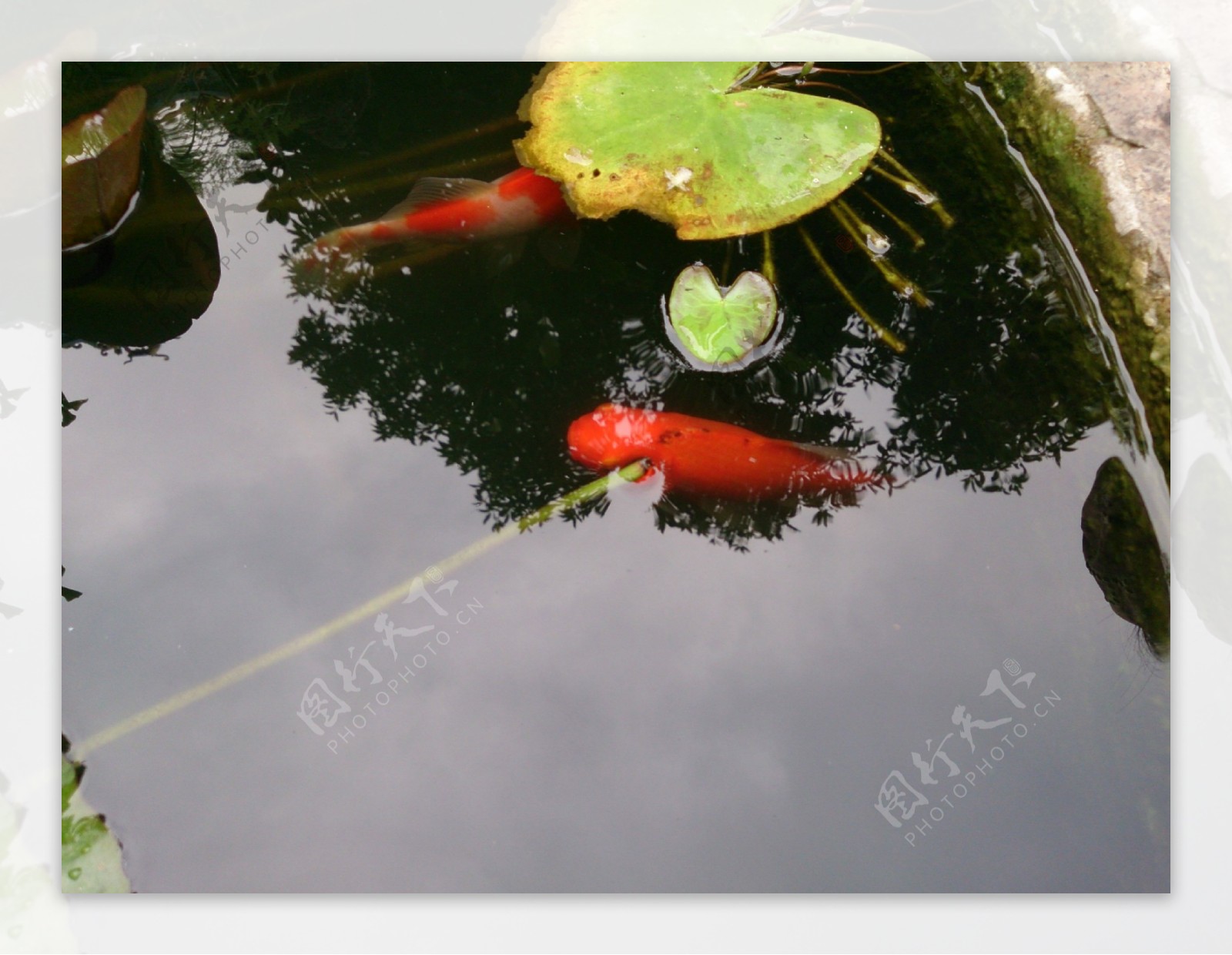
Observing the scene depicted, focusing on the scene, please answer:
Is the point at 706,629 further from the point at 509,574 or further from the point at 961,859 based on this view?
the point at 961,859

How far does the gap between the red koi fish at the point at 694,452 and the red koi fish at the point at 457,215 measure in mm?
594

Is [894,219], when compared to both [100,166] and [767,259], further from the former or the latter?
[100,166]

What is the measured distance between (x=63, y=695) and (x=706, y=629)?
66.6 inches

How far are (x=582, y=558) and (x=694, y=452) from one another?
44cm

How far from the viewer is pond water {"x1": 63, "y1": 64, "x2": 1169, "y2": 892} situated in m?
2.02

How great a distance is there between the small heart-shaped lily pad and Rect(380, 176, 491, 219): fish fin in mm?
646

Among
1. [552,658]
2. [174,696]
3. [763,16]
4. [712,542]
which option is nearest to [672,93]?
[763,16]

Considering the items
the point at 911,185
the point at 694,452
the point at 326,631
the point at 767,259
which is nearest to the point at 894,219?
the point at 911,185

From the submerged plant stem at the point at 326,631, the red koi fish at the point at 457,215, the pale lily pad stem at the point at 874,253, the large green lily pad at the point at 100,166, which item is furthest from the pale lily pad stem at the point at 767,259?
the large green lily pad at the point at 100,166

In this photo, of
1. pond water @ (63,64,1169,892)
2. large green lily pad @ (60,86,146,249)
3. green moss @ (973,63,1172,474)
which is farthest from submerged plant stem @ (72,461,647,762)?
green moss @ (973,63,1172,474)

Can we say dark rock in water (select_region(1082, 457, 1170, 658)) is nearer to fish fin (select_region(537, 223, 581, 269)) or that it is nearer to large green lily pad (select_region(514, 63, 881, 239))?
large green lily pad (select_region(514, 63, 881, 239))

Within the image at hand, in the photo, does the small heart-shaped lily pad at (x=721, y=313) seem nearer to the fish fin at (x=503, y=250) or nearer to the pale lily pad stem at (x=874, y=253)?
the pale lily pad stem at (x=874, y=253)

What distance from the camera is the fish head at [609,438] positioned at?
2.22 metres

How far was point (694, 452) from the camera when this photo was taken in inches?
87.9
